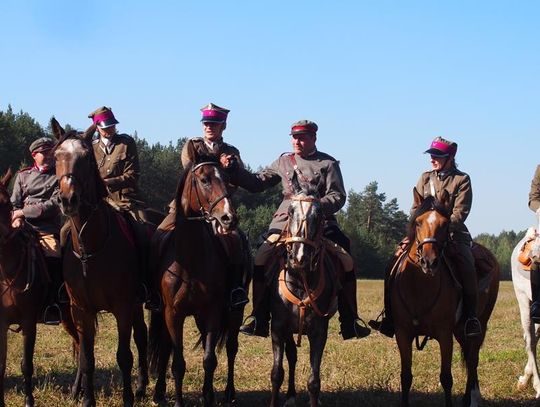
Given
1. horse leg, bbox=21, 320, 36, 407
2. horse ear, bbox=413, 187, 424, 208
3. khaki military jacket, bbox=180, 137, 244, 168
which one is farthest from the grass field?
khaki military jacket, bbox=180, 137, 244, 168

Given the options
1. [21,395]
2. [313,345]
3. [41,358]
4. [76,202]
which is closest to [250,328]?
[313,345]

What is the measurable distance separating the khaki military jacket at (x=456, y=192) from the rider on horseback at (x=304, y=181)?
129cm

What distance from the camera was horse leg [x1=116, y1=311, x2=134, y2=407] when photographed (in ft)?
32.3

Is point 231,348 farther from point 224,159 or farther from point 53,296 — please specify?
point 224,159

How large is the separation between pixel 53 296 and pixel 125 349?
5.50ft

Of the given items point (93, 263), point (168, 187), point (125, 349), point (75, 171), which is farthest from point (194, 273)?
point (168, 187)

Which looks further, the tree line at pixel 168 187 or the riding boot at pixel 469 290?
the tree line at pixel 168 187

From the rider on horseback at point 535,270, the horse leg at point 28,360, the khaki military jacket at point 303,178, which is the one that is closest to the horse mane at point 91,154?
the khaki military jacket at point 303,178

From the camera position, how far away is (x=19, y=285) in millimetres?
10305

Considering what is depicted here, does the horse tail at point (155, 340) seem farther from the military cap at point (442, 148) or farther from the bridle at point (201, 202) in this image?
the military cap at point (442, 148)

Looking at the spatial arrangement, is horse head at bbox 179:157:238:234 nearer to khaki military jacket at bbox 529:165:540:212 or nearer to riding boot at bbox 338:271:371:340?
riding boot at bbox 338:271:371:340

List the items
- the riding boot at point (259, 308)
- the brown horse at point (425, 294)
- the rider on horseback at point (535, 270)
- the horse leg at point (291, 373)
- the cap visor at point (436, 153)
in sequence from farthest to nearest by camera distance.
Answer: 1. the rider on horseback at point (535, 270)
2. the horse leg at point (291, 373)
3. the cap visor at point (436, 153)
4. the riding boot at point (259, 308)
5. the brown horse at point (425, 294)

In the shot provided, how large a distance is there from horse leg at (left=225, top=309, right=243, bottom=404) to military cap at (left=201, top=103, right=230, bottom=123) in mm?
2852

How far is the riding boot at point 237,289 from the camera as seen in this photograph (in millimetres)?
10172
